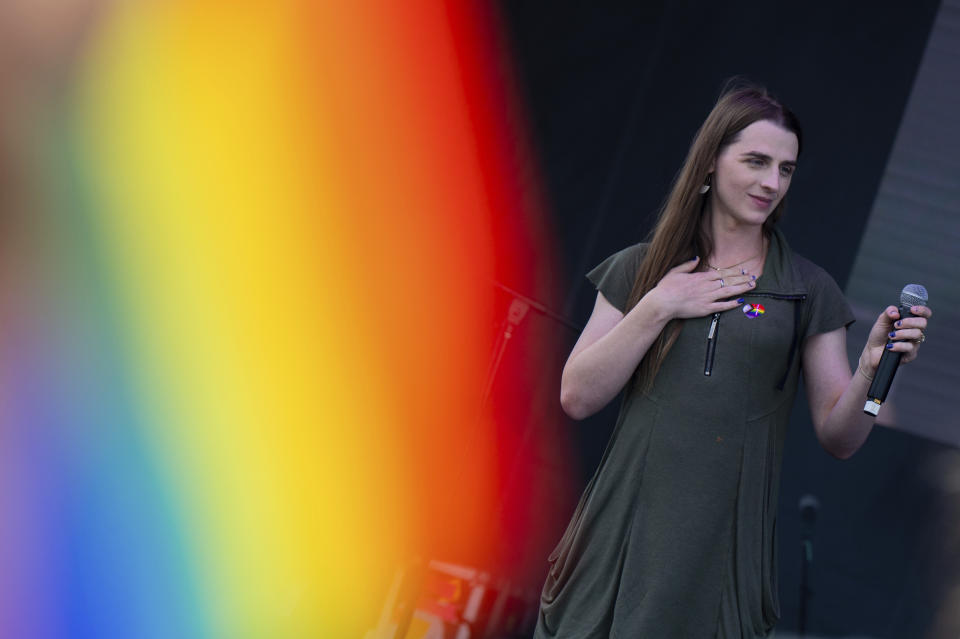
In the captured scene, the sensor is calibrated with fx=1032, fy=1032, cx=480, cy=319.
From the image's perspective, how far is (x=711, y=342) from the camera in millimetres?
1750

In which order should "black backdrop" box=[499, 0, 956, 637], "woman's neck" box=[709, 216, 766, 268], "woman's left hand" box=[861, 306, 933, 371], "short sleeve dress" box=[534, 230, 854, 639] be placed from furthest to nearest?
"black backdrop" box=[499, 0, 956, 637]
"woman's neck" box=[709, 216, 766, 268]
"short sleeve dress" box=[534, 230, 854, 639]
"woman's left hand" box=[861, 306, 933, 371]

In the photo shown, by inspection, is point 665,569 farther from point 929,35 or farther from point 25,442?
point 929,35

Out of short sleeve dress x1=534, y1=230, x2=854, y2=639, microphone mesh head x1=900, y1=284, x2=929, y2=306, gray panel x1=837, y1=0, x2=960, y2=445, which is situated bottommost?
short sleeve dress x1=534, y1=230, x2=854, y2=639

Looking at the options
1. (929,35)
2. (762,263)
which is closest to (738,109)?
(762,263)

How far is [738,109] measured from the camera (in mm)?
1812

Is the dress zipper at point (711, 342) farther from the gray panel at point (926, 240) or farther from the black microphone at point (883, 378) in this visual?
the gray panel at point (926, 240)

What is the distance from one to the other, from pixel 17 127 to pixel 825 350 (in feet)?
5.91

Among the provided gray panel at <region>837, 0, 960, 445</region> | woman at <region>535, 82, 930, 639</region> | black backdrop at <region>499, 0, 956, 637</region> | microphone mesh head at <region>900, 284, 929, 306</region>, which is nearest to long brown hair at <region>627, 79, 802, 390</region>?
woman at <region>535, 82, 930, 639</region>

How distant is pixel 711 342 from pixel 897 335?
0.30 meters

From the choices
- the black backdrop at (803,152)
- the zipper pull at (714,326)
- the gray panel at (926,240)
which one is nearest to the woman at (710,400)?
the zipper pull at (714,326)

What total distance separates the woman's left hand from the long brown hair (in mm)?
319

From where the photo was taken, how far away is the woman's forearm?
5.67 ft

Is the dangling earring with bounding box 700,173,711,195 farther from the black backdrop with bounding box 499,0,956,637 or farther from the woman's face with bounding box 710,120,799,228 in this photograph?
the black backdrop with bounding box 499,0,956,637

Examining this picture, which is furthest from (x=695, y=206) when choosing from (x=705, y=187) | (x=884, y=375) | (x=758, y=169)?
(x=884, y=375)
